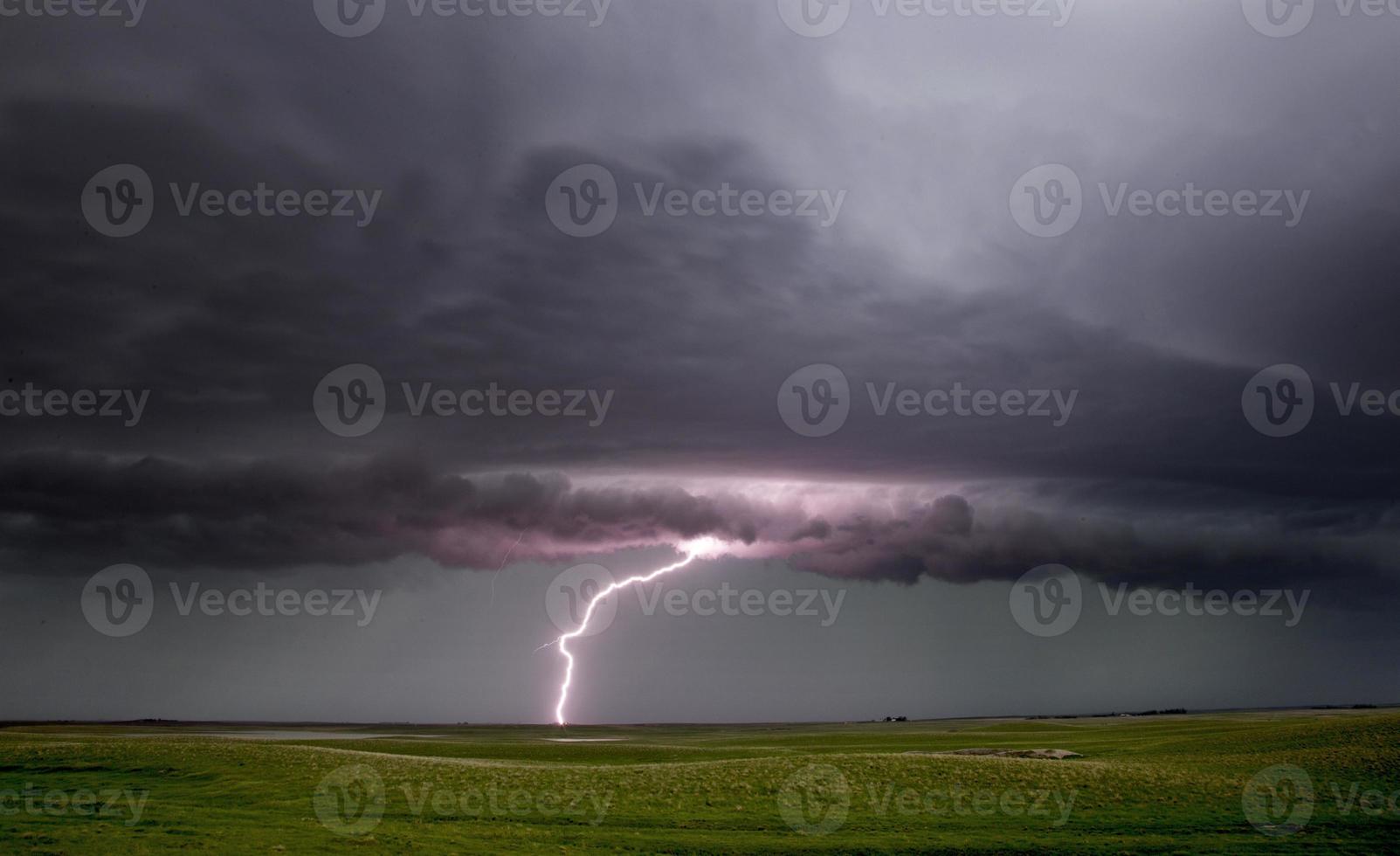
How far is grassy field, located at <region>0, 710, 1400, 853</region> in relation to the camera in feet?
131

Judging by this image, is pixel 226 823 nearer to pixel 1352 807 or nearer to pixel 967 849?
pixel 967 849

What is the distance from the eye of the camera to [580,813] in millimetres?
45875

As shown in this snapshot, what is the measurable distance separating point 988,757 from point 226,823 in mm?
45308

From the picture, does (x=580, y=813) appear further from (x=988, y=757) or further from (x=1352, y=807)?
(x=1352, y=807)

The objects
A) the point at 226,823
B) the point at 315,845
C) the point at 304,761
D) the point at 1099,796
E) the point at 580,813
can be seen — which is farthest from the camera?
the point at 304,761

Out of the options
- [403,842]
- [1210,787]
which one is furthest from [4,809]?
[1210,787]

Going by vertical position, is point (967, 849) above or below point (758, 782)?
below

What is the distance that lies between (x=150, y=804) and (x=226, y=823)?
7394 mm

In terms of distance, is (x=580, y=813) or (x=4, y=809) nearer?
(x=4, y=809)

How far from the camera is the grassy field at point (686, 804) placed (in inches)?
1566

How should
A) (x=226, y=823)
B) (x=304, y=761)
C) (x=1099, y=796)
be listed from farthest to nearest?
1. (x=304, y=761)
2. (x=1099, y=796)
3. (x=226, y=823)

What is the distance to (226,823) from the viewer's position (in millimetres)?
41750

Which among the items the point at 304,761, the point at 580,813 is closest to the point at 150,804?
the point at 304,761

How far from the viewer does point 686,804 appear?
47.3 metres
